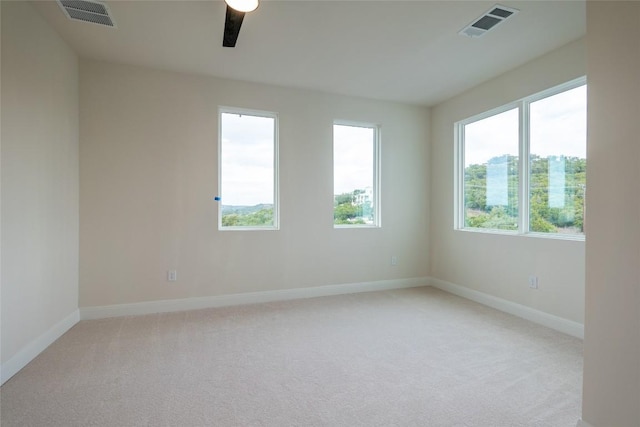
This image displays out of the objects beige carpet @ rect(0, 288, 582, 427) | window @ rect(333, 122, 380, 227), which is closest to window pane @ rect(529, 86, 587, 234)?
beige carpet @ rect(0, 288, 582, 427)

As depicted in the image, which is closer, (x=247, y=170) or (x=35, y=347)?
(x=35, y=347)

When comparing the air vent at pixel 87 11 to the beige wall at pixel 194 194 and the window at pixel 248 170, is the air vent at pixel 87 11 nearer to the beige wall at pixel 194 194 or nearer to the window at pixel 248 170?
the beige wall at pixel 194 194

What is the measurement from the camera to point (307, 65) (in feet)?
11.5

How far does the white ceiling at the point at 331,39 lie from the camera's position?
2529mm

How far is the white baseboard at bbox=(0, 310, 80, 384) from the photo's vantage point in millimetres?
2216

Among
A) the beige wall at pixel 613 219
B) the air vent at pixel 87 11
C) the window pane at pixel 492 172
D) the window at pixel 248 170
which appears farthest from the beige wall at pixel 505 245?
the air vent at pixel 87 11

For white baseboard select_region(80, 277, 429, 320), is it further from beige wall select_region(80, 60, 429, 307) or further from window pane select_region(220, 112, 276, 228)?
window pane select_region(220, 112, 276, 228)

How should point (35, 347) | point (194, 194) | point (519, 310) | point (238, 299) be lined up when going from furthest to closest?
point (238, 299), point (194, 194), point (519, 310), point (35, 347)

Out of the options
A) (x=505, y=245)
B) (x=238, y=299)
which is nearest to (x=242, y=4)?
(x=238, y=299)

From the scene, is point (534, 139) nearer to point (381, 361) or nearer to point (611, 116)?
point (611, 116)

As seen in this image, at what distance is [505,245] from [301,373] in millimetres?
2868

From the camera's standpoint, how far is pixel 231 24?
85.7 inches

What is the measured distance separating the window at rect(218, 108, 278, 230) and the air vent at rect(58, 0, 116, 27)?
145cm

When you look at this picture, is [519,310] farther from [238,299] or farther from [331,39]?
[331,39]
